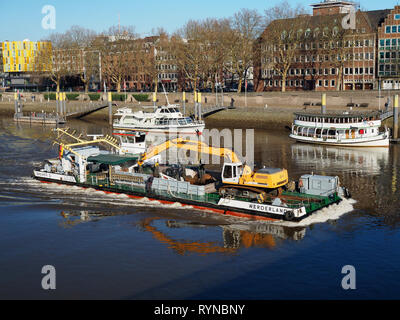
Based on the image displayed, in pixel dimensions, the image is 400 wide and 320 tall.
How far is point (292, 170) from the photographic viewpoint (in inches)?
2121

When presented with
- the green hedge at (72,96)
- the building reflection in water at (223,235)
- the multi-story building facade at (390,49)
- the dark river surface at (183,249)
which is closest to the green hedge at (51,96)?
the green hedge at (72,96)

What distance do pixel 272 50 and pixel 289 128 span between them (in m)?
34.4

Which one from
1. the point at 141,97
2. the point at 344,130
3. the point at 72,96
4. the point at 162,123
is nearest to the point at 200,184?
the point at 344,130

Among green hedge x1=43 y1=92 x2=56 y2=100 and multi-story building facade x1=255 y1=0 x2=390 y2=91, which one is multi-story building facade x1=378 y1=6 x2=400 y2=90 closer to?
multi-story building facade x1=255 y1=0 x2=390 y2=91

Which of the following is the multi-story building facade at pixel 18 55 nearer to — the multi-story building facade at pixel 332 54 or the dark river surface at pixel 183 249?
the multi-story building facade at pixel 332 54

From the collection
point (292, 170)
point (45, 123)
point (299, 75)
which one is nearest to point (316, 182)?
point (292, 170)

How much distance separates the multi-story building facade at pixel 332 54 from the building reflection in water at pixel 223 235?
8352 centimetres

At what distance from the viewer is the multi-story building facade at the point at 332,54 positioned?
111 metres

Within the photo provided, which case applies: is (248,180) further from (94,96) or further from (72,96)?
(72,96)

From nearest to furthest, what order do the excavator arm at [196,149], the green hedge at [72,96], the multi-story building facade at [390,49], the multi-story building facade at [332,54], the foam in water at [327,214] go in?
the foam in water at [327,214] → the excavator arm at [196,149] → the multi-story building facade at [390,49] → the multi-story building facade at [332,54] → the green hedge at [72,96]

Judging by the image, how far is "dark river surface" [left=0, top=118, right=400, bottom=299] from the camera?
25469 millimetres

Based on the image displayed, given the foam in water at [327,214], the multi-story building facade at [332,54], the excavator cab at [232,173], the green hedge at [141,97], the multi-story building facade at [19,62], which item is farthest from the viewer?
the multi-story building facade at [19,62]

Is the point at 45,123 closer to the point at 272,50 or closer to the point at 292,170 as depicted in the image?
the point at 272,50
